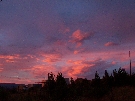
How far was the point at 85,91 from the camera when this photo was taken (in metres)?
35.8

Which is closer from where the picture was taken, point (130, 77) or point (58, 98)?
point (58, 98)

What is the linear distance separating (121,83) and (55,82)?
57.3ft

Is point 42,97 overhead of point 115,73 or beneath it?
beneath

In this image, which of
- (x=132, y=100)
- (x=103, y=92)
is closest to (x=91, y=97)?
(x=103, y=92)

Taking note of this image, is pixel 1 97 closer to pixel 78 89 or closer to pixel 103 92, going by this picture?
pixel 78 89

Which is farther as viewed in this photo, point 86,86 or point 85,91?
point 86,86

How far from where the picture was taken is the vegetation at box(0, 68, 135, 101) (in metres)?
26.3

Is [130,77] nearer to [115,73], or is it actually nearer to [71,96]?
[115,73]

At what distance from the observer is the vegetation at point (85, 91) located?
86.2 feet

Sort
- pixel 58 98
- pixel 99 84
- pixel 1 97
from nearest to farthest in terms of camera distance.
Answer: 1. pixel 58 98
2. pixel 1 97
3. pixel 99 84

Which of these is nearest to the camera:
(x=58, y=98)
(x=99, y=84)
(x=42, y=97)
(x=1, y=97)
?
(x=58, y=98)

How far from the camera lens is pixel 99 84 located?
35.5m

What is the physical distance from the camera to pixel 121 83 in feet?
131

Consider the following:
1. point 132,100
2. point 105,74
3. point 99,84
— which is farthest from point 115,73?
point 132,100
